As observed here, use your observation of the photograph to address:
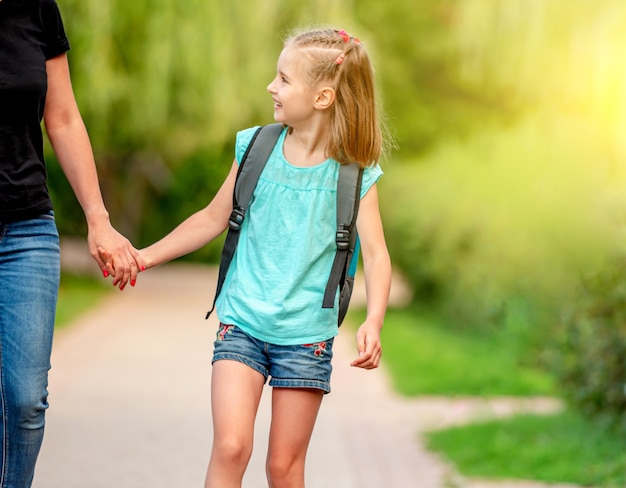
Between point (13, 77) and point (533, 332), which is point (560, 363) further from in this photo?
point (13, 77)

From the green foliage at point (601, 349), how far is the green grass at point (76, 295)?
23.7ft

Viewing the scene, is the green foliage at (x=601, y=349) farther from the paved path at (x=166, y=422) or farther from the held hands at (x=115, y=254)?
the held hands at (x=115, y=254)

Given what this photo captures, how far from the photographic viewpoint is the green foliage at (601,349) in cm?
670

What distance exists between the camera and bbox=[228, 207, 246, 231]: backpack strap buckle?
364 cm

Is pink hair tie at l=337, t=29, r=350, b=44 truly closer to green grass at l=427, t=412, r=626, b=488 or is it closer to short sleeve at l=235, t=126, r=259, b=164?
short sleeve at l=235, t=126, r=259, b=164

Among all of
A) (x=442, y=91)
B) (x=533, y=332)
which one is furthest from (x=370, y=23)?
(x=533, y=332)

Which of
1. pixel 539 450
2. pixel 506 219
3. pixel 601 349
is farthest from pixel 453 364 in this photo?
pixel 539 450

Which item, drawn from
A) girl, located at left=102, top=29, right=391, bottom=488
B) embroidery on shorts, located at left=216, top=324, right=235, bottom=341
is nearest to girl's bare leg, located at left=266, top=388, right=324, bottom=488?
girl, located at left=102, top=29, right=391, bottom=488

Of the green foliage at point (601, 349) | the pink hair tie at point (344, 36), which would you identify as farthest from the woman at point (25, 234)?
the green foliage at point (601, 349)

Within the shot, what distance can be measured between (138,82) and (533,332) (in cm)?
614

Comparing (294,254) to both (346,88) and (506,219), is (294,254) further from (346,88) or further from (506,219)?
(506,219)

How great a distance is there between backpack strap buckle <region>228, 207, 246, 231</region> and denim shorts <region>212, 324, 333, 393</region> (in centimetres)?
31

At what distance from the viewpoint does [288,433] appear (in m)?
3.57

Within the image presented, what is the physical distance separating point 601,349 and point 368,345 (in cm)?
370
